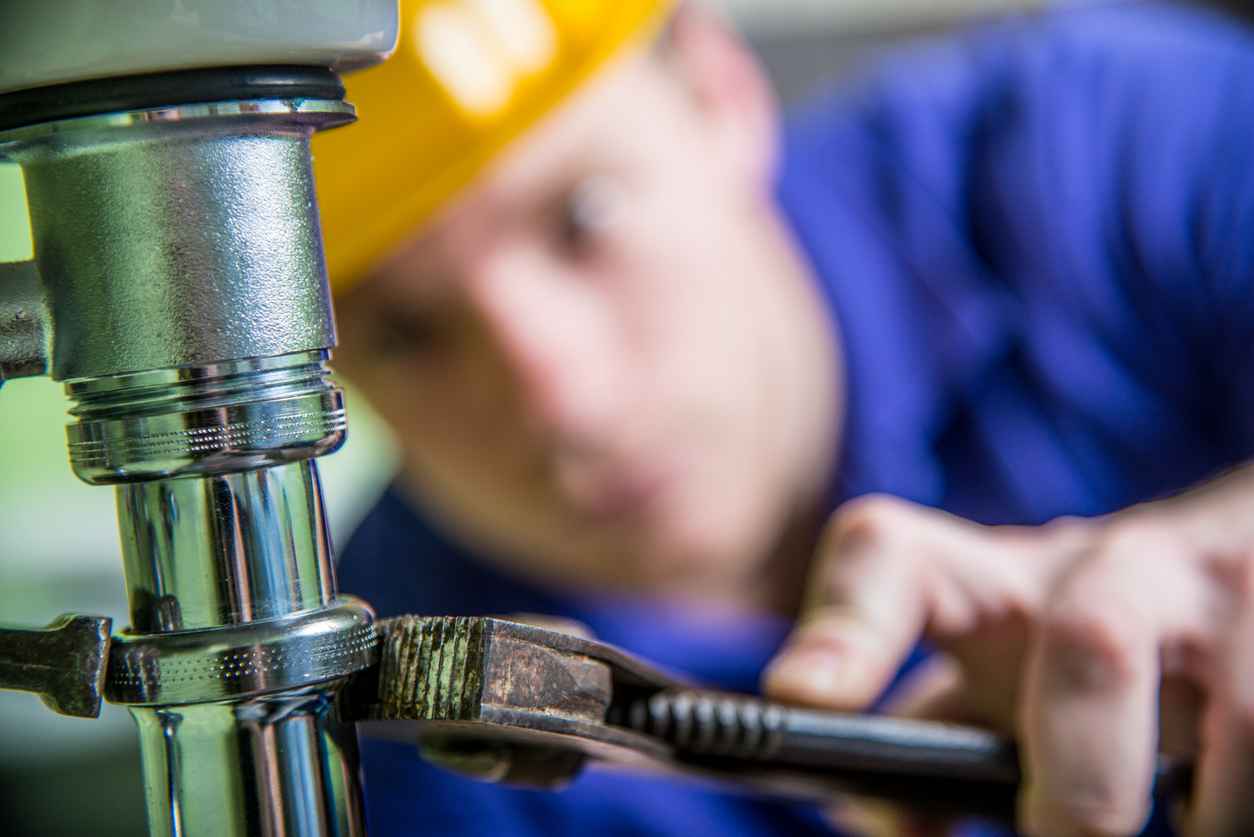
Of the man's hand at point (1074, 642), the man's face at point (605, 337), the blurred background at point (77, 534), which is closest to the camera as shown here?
the man's hand at point (1074, 642)

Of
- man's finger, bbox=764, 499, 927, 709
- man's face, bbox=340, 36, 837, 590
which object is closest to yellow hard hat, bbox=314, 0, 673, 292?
man's face, bbox=340, 36, 837, 590

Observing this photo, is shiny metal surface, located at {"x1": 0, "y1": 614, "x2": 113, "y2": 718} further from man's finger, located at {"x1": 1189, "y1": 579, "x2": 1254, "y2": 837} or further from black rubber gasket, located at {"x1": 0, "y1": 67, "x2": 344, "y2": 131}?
man's finger, located at {"x1": 1189, "y1": 579, "x2": 1254, "y2": 837}

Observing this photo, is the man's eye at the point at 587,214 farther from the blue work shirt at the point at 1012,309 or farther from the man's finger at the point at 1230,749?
the man's finger at the point at 1230,749

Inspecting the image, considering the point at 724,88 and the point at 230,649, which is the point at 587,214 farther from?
the point at 230,649

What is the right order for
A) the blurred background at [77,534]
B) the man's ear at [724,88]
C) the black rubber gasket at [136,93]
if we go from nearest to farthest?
the black rubber gasket at [136,93] < the man's ear at [724,88] < the blurred background at [77,534]

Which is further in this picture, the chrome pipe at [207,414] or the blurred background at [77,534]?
the blurred background at [77,534]

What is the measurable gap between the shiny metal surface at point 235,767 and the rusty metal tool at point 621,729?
0.06 ft

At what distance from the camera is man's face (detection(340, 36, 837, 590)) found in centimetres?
83

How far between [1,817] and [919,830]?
1512 millimetres

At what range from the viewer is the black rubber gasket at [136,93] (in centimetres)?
23

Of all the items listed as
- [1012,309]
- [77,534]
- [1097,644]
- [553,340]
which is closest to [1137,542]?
[1097,644]

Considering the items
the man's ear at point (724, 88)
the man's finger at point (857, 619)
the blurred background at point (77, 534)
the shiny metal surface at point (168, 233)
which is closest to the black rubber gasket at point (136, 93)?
the shiny metal surface at point (168, 233)

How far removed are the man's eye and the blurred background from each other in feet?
2.82

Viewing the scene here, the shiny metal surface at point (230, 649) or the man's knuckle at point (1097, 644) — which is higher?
the shiny metal surface at point (230, 649)
